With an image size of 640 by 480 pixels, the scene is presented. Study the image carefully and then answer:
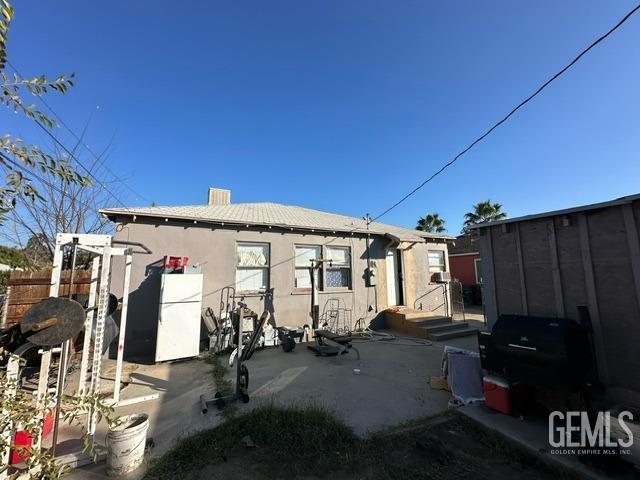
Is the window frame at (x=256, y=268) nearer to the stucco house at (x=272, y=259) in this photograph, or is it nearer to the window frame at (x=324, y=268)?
the stucco house at (x=272, y=259)

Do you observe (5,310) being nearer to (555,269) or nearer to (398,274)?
(555,269)

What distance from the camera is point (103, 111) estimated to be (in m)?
7.25

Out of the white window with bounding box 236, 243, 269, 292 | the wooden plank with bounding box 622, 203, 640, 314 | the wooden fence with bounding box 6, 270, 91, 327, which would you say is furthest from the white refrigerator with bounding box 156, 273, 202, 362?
the wooden plank with bounding box 622, 203, 640, 314

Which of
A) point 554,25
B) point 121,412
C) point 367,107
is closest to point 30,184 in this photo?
point 121,412

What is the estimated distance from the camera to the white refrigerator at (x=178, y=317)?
6.34 metres

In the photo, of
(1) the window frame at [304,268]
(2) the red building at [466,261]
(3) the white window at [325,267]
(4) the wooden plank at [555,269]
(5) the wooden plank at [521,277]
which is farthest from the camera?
(2) the red building at [466,261]

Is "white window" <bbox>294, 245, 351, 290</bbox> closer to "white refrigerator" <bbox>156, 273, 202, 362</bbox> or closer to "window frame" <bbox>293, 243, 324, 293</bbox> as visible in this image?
"window frame" <bbox>293, 243, 324, 293</bbox>

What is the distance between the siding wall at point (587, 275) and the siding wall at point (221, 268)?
559 cm

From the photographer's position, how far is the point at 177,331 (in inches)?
255

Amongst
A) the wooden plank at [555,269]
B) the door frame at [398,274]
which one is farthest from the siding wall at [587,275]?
the door frame at [398,274]

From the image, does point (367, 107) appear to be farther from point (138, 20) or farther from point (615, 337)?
point (615, 337)

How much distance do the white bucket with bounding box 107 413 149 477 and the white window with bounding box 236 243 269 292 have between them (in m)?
5.46

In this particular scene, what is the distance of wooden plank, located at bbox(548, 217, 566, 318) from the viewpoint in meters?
4.04

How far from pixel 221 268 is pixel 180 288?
4.93 feet
